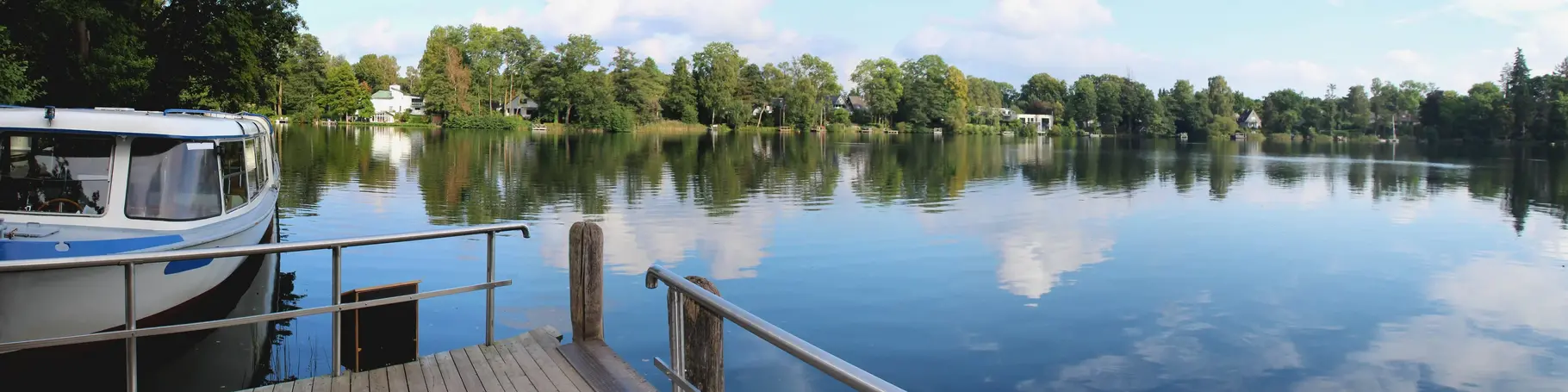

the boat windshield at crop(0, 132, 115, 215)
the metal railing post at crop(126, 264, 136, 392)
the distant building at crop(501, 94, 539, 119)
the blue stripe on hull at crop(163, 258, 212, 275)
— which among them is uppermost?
the distant building at crop(501, 94, 539, 119)

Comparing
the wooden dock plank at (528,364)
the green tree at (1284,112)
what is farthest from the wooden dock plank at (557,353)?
the green tree at (1284,112)

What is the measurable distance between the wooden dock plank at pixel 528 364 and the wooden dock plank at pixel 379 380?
0.81 meters

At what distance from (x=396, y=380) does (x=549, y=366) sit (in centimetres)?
95

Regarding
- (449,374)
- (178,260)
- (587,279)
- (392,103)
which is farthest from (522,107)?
(178,260)

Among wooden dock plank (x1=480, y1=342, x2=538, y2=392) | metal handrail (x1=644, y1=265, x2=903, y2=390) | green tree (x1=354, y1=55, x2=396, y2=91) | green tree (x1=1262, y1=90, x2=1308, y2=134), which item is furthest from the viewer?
green tree (x1=1262, y1=90, x2=1308, y2=134)

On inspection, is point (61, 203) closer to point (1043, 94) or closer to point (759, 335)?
point (759, 335)

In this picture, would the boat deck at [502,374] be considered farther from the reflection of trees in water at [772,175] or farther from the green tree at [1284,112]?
the green tree at [1284,112]

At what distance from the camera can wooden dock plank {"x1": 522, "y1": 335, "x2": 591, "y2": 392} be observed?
19.6 ft

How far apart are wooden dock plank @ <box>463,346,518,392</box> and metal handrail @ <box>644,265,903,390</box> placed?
4.18 ft

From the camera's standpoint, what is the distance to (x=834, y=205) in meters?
24.8

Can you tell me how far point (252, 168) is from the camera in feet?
44.1

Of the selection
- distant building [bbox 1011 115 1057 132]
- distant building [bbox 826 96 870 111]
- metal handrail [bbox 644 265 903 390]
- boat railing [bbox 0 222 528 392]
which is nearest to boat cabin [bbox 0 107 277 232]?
boat railing [bbox 0 222 528 392]

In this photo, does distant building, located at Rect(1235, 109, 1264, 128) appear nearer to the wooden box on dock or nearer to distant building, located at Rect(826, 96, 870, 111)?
distant building, located at Rect(826, 96, 870, 111)

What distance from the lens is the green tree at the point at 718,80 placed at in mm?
106938
